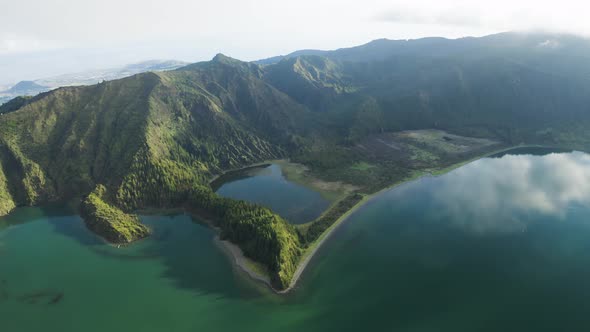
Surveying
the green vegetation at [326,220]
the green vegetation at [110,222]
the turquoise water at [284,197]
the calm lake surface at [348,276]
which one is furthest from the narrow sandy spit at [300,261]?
the green vegetation at [110,222]

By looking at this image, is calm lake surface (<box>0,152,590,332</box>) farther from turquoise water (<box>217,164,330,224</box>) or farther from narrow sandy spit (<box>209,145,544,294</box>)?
turquoise water (<box>217,164,330,224</box>)

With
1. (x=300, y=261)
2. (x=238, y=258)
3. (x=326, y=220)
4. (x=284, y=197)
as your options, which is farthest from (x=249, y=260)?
(x=284, y=197)

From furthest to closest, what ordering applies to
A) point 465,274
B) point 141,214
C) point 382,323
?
point 141,214
point 465,274
point 382,323

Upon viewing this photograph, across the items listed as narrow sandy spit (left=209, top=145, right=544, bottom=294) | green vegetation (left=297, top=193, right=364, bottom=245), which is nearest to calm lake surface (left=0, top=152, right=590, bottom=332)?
narrow sandy spit (left=209, top=145, right=544, bottom=294)

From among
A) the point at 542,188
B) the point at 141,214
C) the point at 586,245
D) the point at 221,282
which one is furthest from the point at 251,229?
the point at 542,188

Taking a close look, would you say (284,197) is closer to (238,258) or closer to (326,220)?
(326,220)

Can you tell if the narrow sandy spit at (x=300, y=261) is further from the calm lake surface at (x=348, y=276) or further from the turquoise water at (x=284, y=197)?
the turquoise water at (x=284, y=197)

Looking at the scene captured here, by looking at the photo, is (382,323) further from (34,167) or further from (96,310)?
(34,167)
